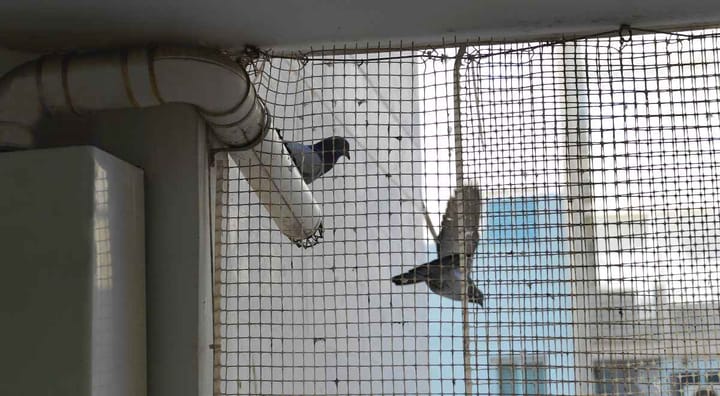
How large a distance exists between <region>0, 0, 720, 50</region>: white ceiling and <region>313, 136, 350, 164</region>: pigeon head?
0.39m

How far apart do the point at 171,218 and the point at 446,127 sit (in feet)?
2.42

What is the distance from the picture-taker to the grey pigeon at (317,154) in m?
2.07

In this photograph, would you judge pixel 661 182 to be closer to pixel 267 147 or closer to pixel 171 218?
pixel 267 147

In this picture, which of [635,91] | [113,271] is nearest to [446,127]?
[635,91]

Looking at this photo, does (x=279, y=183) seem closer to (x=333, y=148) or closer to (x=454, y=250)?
(x=333, y=148)

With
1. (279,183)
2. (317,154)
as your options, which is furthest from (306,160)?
(279,183)

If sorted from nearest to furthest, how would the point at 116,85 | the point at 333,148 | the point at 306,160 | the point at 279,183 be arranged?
the point at 116,85
the point at 279,183
the point at 333,148
the point at 306,160

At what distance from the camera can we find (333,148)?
2.05 meters

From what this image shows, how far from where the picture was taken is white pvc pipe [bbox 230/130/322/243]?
1.83 meters

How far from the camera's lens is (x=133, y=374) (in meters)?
1.55

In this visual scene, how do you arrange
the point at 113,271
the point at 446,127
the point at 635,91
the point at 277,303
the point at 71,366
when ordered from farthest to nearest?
1. the point at 277,303
2. the point at 446,127
3. the point at 635,91
4. the point at 113,271
5. the point at 71,366

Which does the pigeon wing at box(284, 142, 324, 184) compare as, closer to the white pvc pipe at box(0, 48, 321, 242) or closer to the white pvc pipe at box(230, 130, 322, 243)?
the white pvc pipe at box(230, 130, 322, 243)

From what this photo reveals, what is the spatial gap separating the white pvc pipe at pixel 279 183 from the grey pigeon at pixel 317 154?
0.08 m

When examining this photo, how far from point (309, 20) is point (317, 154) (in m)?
0.61
